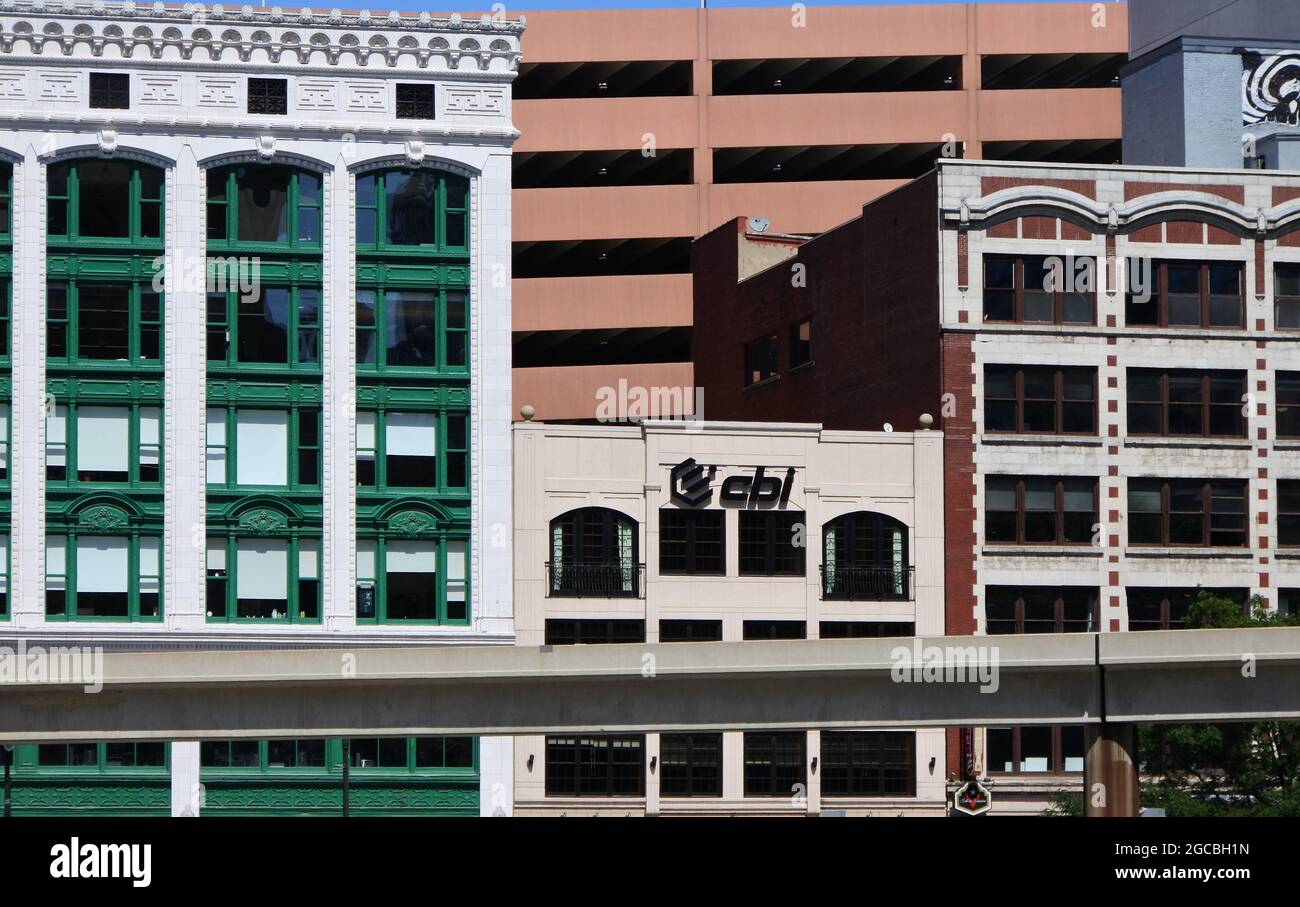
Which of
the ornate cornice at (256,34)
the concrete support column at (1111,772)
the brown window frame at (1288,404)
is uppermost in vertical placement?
the ornate cornice at (256,34)

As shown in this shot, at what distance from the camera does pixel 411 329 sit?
54312 mm

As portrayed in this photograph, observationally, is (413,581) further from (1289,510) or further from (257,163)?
(1289,510)

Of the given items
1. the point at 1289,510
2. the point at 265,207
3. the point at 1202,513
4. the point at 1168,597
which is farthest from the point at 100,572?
the point at 1289,510

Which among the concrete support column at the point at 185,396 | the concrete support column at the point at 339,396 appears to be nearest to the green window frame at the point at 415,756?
the concrete support column at the point at 339,396

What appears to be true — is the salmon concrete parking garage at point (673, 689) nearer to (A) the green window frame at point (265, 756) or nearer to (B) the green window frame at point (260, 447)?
(A) the green window frame at point (265, 756)

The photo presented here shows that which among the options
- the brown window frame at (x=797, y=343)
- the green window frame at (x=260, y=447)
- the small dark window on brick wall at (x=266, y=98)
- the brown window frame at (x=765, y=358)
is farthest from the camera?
the brown window frame at (x=765, y=358)

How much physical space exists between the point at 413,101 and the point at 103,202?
8.64m

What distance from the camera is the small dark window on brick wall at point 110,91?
5341 centimetres

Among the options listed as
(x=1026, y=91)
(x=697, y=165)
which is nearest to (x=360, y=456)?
(x=697, y=165)

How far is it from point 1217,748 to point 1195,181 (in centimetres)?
1962

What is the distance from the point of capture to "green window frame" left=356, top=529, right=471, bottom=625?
176ft

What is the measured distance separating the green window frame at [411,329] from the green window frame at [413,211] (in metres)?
1.15

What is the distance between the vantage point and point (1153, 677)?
127 feet

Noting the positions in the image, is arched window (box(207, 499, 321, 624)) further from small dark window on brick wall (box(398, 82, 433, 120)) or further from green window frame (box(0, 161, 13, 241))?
small dark window on brick wall (box(398, 82, 433, 120))
